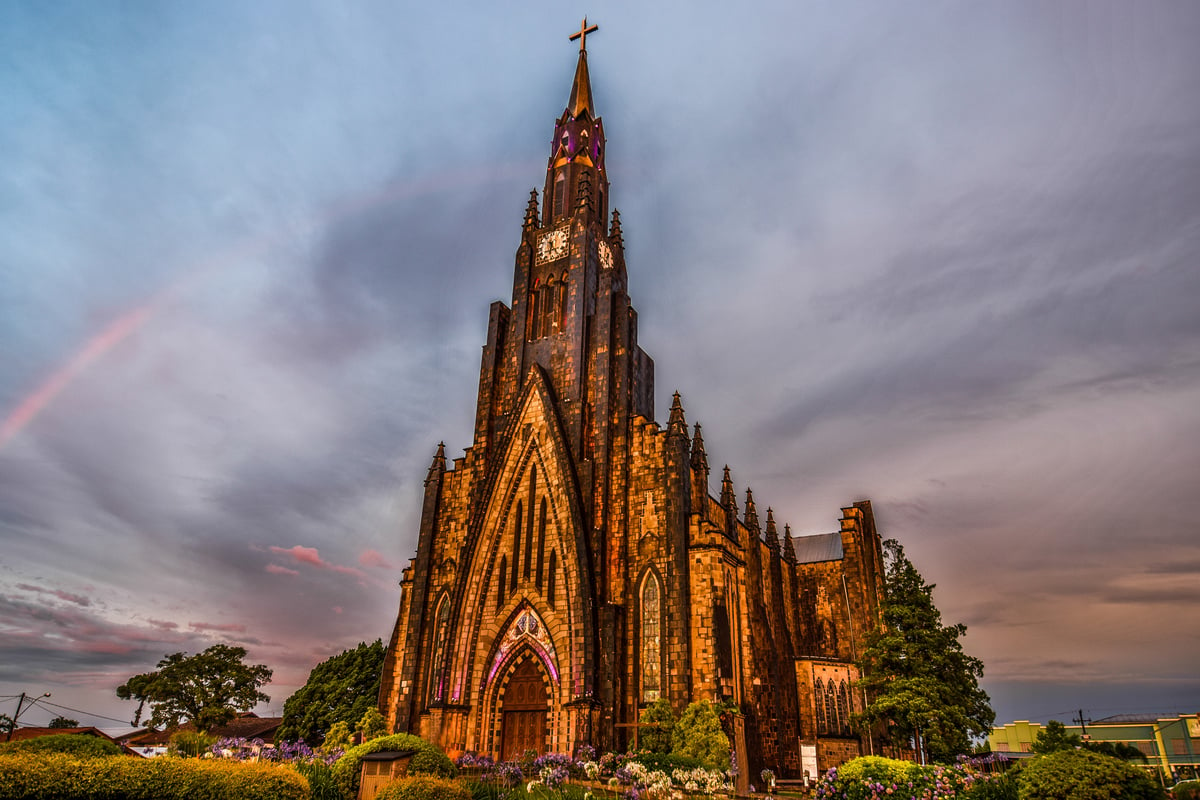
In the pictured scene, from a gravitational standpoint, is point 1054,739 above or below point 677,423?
below

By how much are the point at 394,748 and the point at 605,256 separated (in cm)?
2782

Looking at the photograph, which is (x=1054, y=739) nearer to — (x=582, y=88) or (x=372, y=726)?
(x=372, y=726)

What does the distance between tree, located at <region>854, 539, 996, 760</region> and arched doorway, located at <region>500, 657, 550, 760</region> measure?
1276 cm

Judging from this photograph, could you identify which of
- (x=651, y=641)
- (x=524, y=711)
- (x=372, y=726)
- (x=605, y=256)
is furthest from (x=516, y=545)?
(x=605, y=256)

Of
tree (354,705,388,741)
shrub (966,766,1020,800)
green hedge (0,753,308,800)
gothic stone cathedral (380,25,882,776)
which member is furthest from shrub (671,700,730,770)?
tree (354,705,388,741)

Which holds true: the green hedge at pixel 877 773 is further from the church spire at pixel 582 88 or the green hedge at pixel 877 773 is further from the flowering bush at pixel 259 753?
the church spire at pixel 582 88

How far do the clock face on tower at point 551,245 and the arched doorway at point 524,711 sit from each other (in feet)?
69.5

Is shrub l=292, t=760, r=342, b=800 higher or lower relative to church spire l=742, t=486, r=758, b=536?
lower

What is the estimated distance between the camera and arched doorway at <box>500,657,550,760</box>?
28.6 meters

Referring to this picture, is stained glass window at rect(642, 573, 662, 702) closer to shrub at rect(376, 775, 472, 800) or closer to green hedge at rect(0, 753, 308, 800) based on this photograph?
shrub at rect(376, 775, 472, 800)

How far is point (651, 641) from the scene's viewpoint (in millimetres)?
27984

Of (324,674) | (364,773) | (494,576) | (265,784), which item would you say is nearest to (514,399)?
(494,576)

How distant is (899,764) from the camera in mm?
17078

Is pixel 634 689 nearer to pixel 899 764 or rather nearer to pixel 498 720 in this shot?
pixel 498 720
